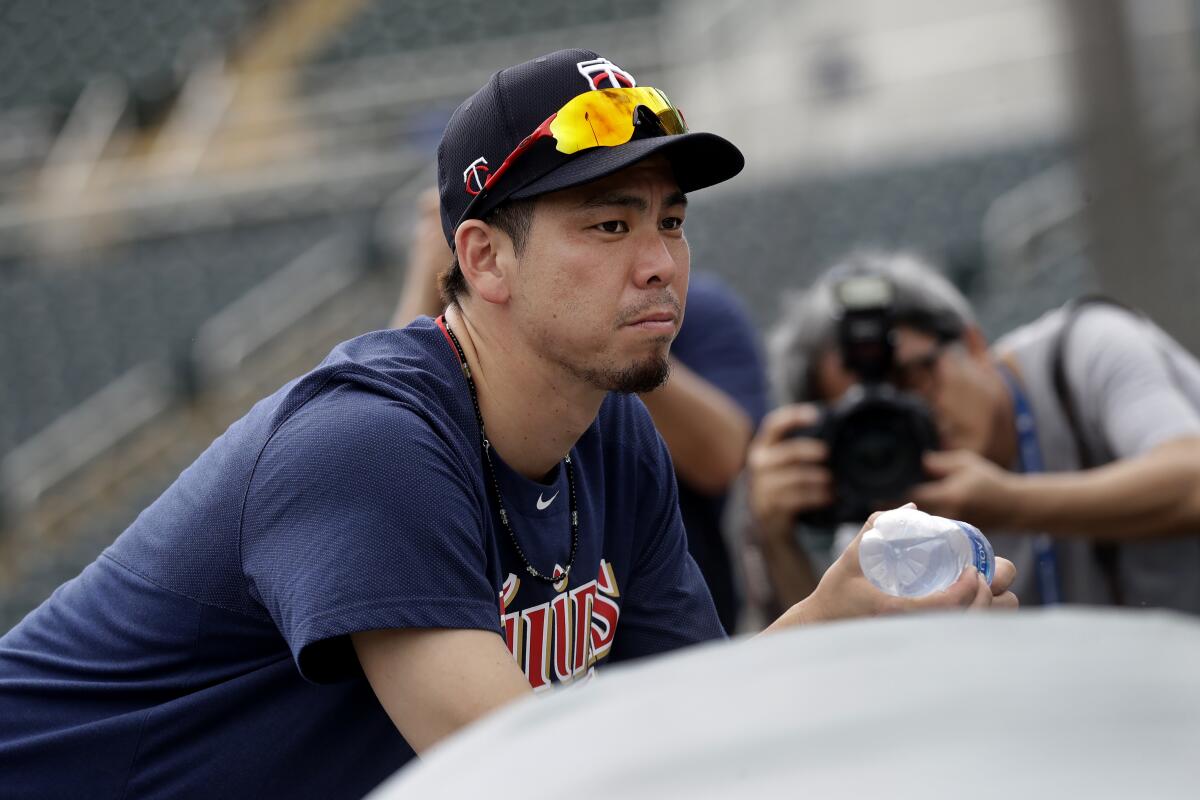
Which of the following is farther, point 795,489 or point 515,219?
point 795,489

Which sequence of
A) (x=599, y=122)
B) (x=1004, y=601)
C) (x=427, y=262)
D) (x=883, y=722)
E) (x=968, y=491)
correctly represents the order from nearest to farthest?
(x=883, y=722)
(x=1004, y=601)
(x=599, y=122)
(x=427, y=262)
(x=968, y=491)

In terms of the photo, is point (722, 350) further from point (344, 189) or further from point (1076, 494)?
point (344, 189)

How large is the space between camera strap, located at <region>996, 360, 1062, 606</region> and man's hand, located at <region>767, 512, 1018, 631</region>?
4.40 ft

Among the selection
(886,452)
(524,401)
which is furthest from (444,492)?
(886,452)

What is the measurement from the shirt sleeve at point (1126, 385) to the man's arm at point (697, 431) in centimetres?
67

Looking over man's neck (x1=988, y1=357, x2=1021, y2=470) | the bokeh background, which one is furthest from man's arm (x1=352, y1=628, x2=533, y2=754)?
the bokeh background

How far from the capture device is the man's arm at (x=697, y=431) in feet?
9.95

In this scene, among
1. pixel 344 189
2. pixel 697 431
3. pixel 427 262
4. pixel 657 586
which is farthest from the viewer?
pixel 344 189

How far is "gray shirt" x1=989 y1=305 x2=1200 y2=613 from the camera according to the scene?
2.82 meters

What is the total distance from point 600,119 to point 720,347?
1.63m

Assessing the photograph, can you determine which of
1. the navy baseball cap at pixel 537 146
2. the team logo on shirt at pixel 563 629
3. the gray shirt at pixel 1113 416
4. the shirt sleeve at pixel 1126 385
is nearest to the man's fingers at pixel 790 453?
the gray shirt at pixel 1113 416

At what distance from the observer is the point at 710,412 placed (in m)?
3.09

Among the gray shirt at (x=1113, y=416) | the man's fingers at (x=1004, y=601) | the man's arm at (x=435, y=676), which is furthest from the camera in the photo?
the gray shirt at (x=1113, y=416)

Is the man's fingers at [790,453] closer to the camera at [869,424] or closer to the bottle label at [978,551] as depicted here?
the camera at [869,424]
